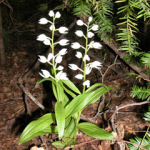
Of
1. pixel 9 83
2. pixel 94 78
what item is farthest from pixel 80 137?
pixel 9 83

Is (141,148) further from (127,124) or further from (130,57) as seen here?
(127,124)

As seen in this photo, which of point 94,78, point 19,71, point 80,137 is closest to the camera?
point 80,137

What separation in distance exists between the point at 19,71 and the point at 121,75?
5.69 feet

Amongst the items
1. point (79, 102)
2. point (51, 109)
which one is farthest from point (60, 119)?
point (51, 109)

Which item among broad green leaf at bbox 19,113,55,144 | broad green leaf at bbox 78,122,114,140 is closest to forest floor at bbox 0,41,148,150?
broad green leaf at bbox 78,122,114,140

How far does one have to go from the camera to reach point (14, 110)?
190 centimetres

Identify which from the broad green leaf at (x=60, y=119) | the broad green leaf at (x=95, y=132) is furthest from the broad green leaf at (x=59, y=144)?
the broad green leaf at (x=60, y=119)

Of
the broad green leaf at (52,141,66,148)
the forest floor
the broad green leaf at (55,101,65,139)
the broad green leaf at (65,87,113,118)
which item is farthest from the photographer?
the forest floor

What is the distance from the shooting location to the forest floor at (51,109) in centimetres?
133

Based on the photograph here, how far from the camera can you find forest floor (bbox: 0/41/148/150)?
1325mm

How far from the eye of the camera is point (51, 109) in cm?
163

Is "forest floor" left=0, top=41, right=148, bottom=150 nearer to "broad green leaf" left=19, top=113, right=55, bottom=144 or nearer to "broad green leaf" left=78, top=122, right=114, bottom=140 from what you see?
"broad green leaf" left=78, top=122, right=114, bottom=140

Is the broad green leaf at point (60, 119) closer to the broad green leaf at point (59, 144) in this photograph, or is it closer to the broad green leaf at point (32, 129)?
the broad green leaf at point (32, 129)

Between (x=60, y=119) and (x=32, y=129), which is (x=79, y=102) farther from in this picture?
(x=32, y=129)
